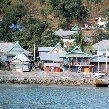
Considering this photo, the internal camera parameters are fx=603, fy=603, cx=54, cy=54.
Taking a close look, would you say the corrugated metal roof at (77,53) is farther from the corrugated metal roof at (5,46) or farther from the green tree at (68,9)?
the green tree at (68,9)

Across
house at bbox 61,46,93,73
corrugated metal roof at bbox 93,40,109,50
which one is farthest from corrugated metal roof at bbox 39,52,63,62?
corrugated metal roof at bbox 93,40,109,50

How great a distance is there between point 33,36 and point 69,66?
46.1 feet

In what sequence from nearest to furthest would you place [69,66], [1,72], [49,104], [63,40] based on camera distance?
[49,104], [1,72], [69,66], [63,40]

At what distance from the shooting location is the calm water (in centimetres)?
5042

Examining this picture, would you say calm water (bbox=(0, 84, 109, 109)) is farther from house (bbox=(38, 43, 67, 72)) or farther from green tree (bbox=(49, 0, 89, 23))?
green tree (bbox=(49, 0, 89, 23))

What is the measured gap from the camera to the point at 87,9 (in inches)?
5128

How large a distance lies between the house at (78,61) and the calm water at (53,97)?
16.5 meters

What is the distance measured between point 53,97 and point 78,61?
32936 mm

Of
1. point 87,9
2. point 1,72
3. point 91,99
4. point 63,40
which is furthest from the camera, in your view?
point 87,9

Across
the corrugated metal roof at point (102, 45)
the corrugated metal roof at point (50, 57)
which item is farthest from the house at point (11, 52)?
the corrugated metal roof at point (102, 45)

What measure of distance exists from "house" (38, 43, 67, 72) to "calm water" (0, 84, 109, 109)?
19535 mm

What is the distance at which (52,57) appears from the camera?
97.4 meters

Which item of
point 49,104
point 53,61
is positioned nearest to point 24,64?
point 53,61

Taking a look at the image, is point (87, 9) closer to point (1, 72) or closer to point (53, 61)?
point (53, 61)
